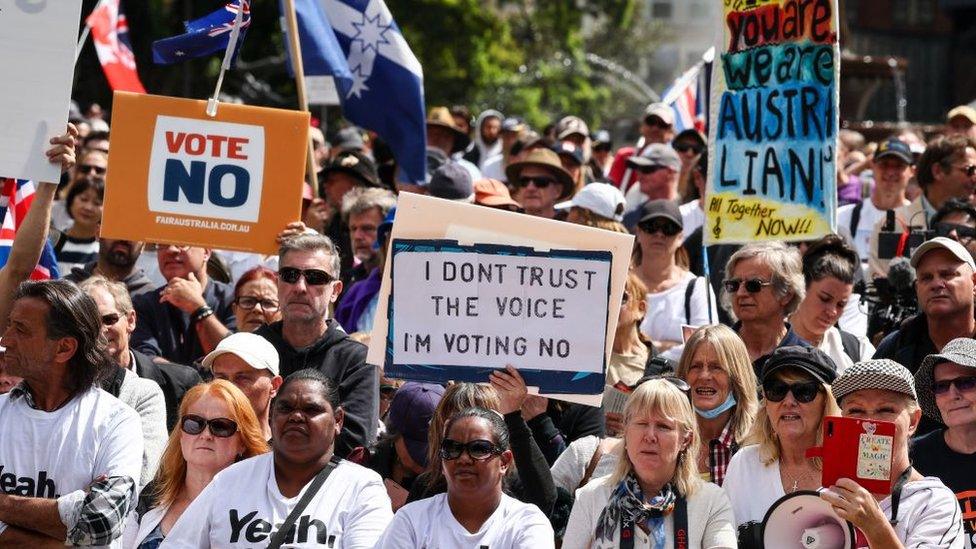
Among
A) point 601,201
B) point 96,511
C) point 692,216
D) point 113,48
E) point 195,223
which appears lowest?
point 96,511

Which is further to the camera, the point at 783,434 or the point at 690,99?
the point at 690,99

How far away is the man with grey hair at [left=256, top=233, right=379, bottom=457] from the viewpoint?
25.9ft

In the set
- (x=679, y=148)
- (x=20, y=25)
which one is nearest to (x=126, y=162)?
(x=20, y=25)

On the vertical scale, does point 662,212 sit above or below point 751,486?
above

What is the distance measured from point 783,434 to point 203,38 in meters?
4.01

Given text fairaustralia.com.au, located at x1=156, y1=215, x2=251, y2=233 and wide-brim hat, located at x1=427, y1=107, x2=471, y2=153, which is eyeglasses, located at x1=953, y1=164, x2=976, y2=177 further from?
wide-brim hat, located at x1=427, y1=107, x2=471, y2=153

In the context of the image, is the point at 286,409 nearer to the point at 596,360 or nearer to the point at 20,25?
the point at 596,360

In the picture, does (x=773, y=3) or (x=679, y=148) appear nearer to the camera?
(x=773, y=3)

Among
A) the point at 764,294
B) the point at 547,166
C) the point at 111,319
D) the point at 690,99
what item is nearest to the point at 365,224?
the point at 547,166

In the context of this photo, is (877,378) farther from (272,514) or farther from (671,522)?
(272,514)

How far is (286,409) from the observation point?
6.46 m

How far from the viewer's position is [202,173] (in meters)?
8.81

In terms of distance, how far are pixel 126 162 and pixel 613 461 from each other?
3.08 meters

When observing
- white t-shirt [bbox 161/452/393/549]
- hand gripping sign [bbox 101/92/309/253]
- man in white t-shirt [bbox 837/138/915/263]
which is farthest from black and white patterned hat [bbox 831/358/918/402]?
man in white t-shirt [bbox 837/138/915/263]
